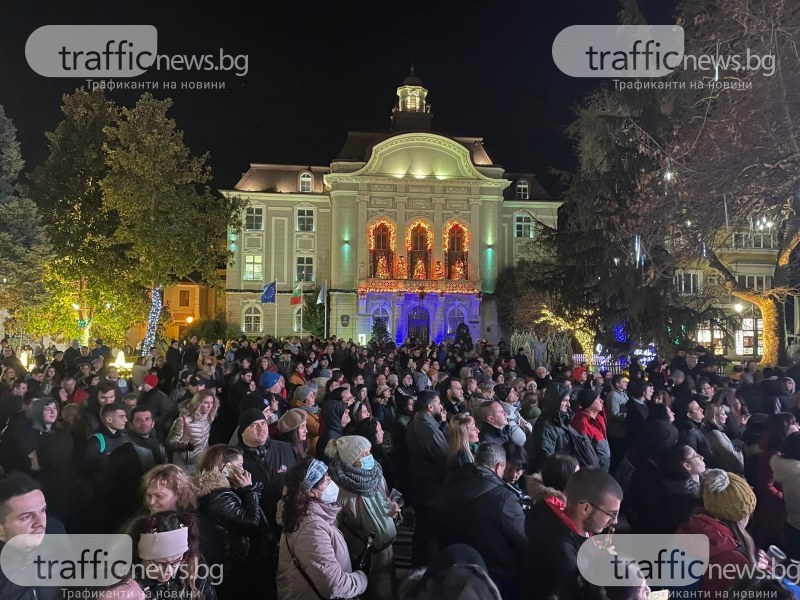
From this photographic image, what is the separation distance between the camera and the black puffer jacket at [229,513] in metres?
3.58

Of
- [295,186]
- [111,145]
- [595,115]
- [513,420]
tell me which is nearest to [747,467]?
[513,420]

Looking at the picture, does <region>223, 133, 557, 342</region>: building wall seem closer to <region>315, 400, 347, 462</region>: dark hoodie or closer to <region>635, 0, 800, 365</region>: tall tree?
<region>635, 0, 800, 365</region>: tall tree

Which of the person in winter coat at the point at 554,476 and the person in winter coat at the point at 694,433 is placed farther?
the person in winter coat at the point at 694,433

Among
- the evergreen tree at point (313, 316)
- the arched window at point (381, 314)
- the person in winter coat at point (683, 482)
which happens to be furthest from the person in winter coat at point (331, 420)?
the arched window at point (381, 314)

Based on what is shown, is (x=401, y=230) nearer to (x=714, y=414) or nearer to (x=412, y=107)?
(x=412, y=107)

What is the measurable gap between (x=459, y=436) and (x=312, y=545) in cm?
166

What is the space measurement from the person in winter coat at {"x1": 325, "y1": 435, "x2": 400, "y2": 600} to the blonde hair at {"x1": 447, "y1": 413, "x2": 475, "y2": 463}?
2.62 ft

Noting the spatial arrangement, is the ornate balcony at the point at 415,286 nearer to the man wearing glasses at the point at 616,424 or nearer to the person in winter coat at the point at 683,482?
the man wearing glasses at the point at 616,424

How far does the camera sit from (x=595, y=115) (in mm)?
20531

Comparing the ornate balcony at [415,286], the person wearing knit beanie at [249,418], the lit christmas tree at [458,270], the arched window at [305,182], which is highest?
the arched window at [305,182]

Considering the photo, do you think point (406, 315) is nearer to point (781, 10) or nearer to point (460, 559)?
point (781, 10)

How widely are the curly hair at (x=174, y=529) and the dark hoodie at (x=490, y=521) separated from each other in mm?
1460

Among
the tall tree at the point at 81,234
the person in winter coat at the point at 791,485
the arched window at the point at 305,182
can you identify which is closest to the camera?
the person in winter coat at the point at 791,485

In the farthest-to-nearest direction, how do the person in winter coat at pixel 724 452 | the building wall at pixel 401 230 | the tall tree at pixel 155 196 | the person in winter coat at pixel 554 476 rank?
the building wall at pixel 401 230 < the tall tree at pixel 155 196 < the person in winter coat at pixel 724 452 < the person in winter coat at pixel 554 476
